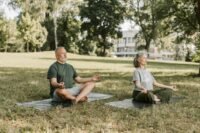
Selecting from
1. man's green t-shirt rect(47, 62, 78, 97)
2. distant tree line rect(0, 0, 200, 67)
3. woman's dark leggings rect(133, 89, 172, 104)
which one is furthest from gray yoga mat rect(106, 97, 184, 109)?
distant tree line rect(0, 0, 200, 67)

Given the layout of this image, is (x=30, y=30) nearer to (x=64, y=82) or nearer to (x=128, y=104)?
(x=64, y=82)

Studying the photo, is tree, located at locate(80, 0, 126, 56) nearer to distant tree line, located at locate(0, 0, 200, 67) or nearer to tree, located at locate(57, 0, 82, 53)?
distant tree line, located at locate(0, 0, 200, 67)

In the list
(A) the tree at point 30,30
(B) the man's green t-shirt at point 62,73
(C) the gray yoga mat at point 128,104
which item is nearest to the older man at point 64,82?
(B) the man's green t-shirt at point 62,73

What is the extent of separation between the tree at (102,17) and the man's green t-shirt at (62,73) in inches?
2075

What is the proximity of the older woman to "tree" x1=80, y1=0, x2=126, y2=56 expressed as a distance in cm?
5235

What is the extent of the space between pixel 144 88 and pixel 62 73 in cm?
195

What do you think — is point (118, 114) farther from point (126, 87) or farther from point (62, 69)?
point (126, 87)

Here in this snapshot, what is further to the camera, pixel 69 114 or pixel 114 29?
pixel 114 29

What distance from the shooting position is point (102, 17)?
61.7m

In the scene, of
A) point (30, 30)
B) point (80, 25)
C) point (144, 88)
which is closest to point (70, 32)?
point (80, 25)

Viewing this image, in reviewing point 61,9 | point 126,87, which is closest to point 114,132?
point 126,87

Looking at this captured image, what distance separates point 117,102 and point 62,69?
1.49 m

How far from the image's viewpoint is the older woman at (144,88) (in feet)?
28.9

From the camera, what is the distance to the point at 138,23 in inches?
2509
